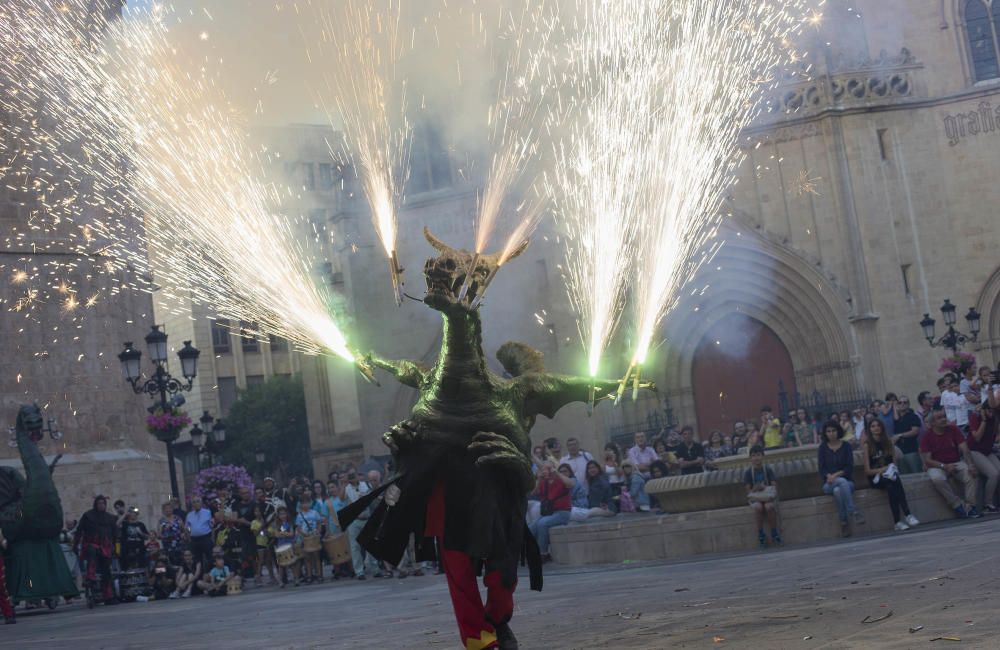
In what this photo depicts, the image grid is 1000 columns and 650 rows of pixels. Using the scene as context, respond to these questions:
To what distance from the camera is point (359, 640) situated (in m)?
7.89

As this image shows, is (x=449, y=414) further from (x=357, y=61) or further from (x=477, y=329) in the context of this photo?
(x=357, y=61)

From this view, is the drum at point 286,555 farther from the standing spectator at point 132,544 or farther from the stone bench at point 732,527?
the stone bench at point 732,527

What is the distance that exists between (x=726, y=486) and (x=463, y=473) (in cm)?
804

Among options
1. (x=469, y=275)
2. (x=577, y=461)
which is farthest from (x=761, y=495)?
(x=469, y=275)

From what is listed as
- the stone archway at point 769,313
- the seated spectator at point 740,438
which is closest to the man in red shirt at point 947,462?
the seated spectator at point 740,438

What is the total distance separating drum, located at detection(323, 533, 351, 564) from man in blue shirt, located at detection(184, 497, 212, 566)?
6.37ft

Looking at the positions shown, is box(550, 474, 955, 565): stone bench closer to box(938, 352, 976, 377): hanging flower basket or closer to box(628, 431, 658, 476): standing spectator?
box(628, 431, 658, 476): standing spectator

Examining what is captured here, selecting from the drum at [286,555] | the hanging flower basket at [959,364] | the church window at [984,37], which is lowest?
the drum at [286,555]

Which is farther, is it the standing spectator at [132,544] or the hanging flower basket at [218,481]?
the hanging flower basket at [218,481]

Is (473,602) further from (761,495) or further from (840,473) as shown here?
(840,473)

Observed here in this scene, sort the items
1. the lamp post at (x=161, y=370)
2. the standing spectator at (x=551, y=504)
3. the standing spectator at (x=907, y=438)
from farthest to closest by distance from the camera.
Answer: the lamp post at (x=161, y=370) → the standing spectator at (x=907, y=438) → the standing spectator at (x=551, y=504)

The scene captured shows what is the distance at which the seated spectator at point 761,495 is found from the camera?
1354 centimetres

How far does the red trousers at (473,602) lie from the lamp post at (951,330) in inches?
798

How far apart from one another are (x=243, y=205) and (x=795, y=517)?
6798mm
